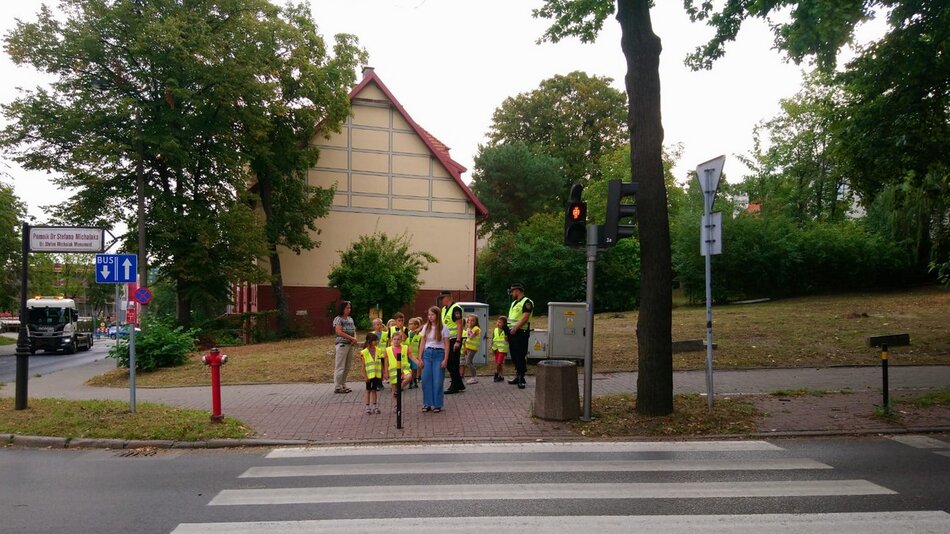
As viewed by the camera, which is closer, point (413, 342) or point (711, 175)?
point (711, 175)

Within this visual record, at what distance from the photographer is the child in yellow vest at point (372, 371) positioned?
973 cm

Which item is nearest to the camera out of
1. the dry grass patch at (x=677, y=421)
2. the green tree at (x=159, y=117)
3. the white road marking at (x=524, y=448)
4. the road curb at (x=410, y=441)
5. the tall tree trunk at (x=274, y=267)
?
the white road marking at (x=524, y=448)

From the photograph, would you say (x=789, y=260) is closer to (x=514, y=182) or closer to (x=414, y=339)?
(x=514, y=182)

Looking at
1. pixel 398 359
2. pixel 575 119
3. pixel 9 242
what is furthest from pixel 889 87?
pixel 9 242

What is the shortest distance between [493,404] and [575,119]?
4213cm

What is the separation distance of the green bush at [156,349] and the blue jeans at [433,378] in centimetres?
984

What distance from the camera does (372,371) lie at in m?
9.81

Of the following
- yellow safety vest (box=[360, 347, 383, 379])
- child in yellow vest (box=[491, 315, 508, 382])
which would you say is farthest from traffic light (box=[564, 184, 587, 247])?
yellow safety vest (box=[360, 347, 383, 379])

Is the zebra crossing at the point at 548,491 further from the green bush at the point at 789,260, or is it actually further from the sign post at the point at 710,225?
the green bush at the point at 789,260

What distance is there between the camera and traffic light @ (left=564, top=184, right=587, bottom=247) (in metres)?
9.00

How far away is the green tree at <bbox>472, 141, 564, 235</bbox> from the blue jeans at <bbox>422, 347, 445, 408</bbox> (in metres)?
35.1

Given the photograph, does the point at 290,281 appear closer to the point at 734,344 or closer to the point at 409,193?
the point at 409,193

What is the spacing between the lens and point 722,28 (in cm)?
1020

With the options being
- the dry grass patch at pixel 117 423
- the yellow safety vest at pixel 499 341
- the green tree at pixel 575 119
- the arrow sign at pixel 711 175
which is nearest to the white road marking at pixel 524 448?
the dry grass patch at pixel 117 423
